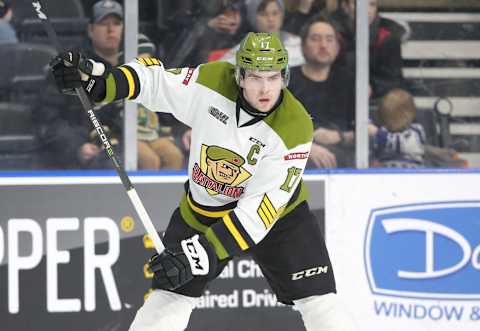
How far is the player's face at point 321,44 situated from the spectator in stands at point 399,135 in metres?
0.32

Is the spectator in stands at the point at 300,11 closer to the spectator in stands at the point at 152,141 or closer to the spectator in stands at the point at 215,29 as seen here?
the spectator in stands at the point at 215,29

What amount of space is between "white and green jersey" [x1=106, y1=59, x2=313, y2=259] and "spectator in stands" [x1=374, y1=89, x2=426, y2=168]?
1320 mm

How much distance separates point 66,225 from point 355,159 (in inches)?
52.1

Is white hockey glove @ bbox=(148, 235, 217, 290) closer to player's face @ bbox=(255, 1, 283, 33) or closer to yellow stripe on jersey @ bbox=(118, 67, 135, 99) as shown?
yellow stripe on jersey @ bbox=(118, 67, 135, 99)

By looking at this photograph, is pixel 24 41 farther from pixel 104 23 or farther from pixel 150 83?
pixel 150 83

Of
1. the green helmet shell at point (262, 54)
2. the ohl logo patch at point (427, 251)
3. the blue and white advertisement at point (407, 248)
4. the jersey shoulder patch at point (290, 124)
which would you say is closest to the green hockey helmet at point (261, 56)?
the green helmet shell at point (262, 54)

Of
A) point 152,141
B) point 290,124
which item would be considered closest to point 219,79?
point 290,124

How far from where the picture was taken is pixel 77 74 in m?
3.73

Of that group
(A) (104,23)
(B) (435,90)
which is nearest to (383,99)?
(B) (435,90)

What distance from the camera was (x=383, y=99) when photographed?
17.2 ft

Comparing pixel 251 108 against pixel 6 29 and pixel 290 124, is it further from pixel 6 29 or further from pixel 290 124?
pixel 6 29

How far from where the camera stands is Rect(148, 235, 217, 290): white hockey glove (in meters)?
3.71

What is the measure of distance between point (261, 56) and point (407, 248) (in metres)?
1.65

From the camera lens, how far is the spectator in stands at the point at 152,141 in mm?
5094
